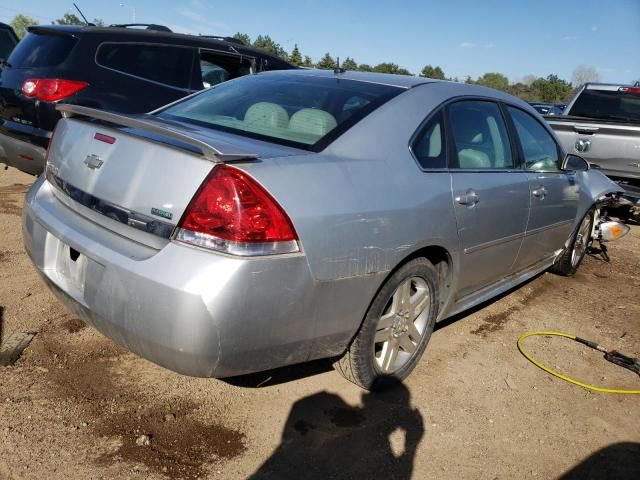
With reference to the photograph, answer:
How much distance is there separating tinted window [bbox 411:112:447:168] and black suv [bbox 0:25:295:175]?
144 inches

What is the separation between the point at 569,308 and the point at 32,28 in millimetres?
5803

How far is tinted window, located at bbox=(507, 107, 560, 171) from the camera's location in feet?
12.9

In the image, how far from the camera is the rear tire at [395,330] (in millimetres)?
2703

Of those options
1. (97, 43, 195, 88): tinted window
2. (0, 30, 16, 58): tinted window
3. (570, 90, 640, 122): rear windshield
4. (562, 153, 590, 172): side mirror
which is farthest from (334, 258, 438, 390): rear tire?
(0, 30, 16, 58): tinted window

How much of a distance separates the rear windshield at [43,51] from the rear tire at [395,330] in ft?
13.9

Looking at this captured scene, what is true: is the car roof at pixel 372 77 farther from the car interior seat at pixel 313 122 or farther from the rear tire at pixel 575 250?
the rear tire at pixel 575 250

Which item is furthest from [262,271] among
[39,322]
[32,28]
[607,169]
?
[607,169]

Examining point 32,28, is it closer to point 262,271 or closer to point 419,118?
point 419,118

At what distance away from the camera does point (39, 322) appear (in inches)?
132

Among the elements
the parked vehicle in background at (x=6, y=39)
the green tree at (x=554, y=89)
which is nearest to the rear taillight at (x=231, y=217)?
the parked vehicle in background at (x=6, y=39)

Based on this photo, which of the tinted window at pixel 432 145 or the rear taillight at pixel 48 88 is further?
the rear taillight at pixel 48 88

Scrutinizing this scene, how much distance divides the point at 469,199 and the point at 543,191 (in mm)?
1176

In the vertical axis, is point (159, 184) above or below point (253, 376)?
above

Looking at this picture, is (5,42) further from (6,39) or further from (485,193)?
(485,193)
